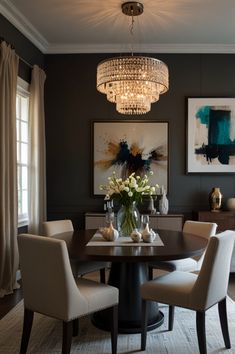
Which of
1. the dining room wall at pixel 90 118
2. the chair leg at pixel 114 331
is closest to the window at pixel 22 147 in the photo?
the dining room wall at pixel 90 118

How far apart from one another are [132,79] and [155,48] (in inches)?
88.9

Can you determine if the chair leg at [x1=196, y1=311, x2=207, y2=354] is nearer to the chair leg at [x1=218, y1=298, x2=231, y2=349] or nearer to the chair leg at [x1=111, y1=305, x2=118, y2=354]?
the chair leg at [x1=218, y1=298, x2=231, y2=349]

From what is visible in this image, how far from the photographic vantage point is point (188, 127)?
5.21m

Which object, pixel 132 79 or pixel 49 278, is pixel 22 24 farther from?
pixel 49 278

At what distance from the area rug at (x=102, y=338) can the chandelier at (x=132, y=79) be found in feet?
6.76

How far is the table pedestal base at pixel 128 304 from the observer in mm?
2999

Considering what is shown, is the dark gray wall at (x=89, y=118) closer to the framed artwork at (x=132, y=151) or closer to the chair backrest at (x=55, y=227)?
the framed artwork at (x=132, y=151)

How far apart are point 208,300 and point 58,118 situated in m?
3.66

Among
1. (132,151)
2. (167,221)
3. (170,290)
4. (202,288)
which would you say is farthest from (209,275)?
(132,151)

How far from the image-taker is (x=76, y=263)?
322 cm

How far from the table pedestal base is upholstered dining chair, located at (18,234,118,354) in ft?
1.44

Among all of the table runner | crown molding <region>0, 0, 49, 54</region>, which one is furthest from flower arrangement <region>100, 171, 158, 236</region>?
crown molding <region>0, 0, 49, 54</region>

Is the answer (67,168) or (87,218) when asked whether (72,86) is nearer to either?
(67,168)

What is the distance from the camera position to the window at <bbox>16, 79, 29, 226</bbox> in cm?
462
